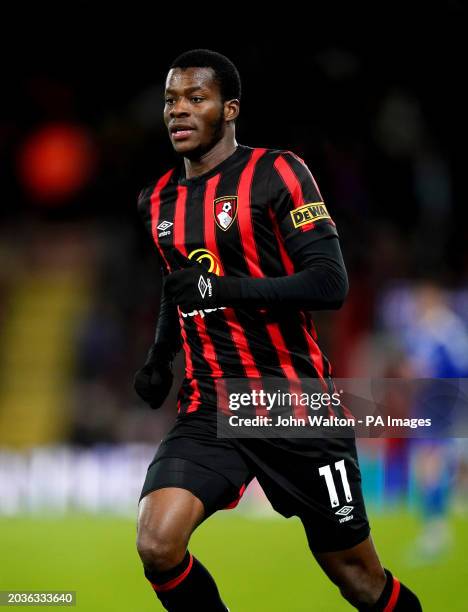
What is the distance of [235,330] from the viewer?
3.80m

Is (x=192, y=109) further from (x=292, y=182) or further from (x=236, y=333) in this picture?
(x=236, y=333)

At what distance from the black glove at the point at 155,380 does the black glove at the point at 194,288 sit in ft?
1.82

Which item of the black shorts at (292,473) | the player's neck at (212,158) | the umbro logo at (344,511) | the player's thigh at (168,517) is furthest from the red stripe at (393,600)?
the player's neck at (212,158)

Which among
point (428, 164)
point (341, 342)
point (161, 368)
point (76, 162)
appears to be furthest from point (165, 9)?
point (161, 368)

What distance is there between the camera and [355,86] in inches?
517

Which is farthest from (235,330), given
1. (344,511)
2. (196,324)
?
(344,511)

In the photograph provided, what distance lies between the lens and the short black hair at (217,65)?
3.90 m

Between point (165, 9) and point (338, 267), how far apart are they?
9.77 meters

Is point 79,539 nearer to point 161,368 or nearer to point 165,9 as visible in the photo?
point 161,368

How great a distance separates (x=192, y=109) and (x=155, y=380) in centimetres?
104

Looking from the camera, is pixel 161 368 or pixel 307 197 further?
pixel 161 368

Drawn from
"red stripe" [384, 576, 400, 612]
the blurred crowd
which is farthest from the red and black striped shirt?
the blurred crowd

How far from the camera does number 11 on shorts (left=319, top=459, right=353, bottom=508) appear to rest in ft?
12.1

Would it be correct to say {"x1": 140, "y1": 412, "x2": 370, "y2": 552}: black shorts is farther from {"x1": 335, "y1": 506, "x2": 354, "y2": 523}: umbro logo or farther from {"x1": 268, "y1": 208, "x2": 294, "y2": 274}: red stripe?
{"x1": 268, "y1": 208, "x2": 294, "y2": 274}: red stripe
